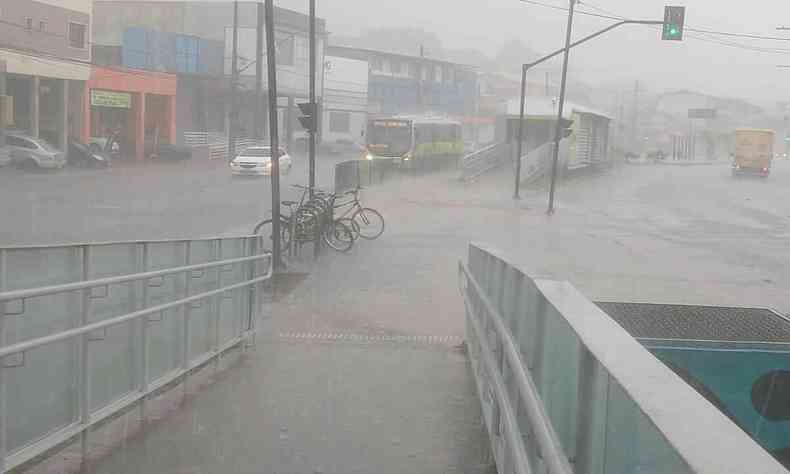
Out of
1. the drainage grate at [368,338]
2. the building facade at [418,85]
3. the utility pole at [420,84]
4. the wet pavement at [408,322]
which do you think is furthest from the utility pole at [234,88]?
the utility pole at [420,84]

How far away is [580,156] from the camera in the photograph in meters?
52.4

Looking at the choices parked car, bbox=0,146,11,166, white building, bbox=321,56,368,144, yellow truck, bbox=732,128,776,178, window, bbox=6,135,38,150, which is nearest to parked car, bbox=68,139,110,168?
window, bbox=6,135,38,150

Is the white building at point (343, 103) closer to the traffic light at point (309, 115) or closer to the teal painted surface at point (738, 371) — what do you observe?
the traffic light at point (309, 115)

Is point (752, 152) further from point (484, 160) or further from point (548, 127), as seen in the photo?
point (484, 160)

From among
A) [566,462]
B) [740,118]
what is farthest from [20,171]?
[740,118]

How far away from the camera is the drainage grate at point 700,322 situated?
19.5ft

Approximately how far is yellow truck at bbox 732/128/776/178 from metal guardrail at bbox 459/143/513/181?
1743 centimetres

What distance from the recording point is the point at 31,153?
3606cm

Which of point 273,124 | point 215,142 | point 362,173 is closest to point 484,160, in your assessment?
point 362,173

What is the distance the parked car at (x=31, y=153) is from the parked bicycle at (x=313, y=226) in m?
18.3

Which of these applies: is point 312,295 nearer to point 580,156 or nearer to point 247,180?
point 247,180

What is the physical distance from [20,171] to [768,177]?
45987 mm

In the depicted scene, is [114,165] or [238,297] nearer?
[238,297]

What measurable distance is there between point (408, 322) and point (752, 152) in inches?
2151
